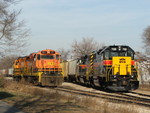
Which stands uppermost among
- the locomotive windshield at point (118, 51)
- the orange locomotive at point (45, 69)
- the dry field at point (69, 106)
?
the locomotive windshield at point (118, 51)

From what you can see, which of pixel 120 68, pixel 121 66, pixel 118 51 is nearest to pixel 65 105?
pixel 120 68

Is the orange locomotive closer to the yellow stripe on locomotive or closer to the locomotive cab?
the locomotive cab

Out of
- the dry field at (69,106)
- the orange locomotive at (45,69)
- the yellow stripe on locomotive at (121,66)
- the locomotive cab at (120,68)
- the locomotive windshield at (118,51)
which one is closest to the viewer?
the dry field at (69,106)

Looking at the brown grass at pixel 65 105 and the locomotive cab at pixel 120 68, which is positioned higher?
the locomotive cab at pixel 120 68

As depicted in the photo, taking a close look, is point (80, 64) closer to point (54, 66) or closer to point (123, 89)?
point (54, 66)

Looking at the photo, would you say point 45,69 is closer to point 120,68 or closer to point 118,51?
point 118,51

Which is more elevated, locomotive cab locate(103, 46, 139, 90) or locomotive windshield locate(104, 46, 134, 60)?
locomotive windshield locate(104, 46, 134, 60)

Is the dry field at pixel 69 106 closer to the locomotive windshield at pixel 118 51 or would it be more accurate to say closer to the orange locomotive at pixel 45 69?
the locomotive windshield at pixel 118 51

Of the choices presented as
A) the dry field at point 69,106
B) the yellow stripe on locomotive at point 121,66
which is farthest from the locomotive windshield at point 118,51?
the dry field at point 69,106

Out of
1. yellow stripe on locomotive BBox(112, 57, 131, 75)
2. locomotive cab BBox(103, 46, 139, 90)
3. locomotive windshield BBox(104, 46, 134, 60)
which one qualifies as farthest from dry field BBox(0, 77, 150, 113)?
locomotive windshield BBox(104, 46, 134, 60)

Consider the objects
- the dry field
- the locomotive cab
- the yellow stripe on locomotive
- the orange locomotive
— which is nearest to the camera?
the dry field

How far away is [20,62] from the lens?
32156 mm

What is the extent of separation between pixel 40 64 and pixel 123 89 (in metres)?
8.46

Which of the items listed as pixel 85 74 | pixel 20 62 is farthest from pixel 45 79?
pixel 20 62
